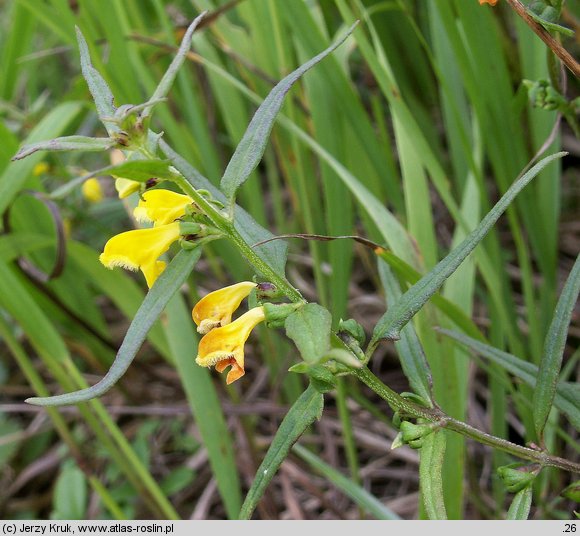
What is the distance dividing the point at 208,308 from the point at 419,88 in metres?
1.02

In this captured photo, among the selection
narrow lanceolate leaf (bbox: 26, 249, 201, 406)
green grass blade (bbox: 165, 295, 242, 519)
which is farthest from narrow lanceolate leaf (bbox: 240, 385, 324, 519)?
green grass blade (bbox: 165, 295, 242, 519)

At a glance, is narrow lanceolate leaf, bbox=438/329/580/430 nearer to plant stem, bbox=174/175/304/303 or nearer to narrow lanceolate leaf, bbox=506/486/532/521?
narrow lanceolate leaf, bbox=506/486/532/521

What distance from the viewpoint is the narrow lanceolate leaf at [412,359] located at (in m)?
0.68

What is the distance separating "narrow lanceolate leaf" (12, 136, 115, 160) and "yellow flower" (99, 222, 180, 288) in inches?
3.3

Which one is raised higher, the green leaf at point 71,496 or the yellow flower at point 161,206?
the yellow flower at point 161,206

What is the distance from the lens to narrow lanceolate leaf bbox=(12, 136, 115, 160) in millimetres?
497

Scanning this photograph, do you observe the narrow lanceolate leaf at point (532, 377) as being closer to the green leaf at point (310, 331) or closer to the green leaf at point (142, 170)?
the green leaf at point (310, 331)

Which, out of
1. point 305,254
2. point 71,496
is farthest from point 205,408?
point 305,254

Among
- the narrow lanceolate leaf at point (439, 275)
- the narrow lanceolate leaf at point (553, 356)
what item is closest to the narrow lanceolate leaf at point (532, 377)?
the narrow lanceolate leaf at point (553, 356)

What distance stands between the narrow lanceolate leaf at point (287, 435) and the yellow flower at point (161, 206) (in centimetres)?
20

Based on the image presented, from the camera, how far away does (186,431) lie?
1.50m

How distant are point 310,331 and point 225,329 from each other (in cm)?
9

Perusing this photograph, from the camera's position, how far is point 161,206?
22.4 inches
